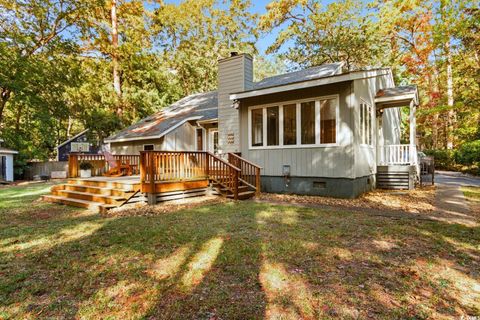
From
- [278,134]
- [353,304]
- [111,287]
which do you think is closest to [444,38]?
[278,134]

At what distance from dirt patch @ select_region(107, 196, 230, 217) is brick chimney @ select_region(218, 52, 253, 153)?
3217mm

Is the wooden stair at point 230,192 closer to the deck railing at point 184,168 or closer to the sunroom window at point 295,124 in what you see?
the deck railing at point 184,168

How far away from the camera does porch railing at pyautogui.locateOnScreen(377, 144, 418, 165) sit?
9.73 m

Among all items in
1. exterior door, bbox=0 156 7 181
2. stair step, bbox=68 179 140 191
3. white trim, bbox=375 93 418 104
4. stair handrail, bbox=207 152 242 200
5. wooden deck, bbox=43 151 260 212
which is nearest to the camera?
wooden deck, bbox=43 151 260 212

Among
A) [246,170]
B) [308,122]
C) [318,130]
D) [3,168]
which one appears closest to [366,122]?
[318,130]

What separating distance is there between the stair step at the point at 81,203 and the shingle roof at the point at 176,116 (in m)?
5.67

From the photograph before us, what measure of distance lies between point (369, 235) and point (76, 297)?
3.92 m

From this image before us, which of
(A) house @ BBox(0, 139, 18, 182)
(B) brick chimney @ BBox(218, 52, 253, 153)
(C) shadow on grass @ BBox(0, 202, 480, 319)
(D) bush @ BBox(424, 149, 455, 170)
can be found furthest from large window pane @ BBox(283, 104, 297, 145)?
(A) house @ BBox(0, 139, 18, 182)

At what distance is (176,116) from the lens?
1483cm

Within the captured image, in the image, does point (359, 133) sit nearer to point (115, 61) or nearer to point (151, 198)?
point (151, 198)

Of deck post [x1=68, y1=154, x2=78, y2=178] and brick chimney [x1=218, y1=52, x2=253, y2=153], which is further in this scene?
brick chimney [x1=218, y1=52, x2=253, y2=153]

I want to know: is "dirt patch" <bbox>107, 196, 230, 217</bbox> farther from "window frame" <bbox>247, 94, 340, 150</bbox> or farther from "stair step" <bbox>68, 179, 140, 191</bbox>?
"window frame" <bbox>247, 94, 340, 150</bbox>

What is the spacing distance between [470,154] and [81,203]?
1976cm

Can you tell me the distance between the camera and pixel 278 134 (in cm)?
868
